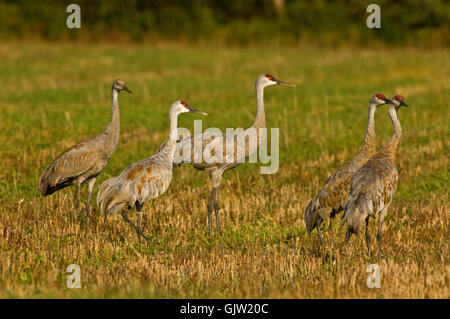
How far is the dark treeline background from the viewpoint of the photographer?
35.3 metres

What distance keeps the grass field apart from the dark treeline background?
43.0ft

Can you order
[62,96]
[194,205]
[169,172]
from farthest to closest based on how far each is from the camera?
[62,96] → [194,205] → [169,172]

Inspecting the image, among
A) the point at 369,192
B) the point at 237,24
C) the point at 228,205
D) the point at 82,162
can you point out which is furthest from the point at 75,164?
the point at 237,24

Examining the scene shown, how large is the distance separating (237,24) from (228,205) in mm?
29641

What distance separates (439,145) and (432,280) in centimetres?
669

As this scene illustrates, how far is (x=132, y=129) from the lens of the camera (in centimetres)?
1441

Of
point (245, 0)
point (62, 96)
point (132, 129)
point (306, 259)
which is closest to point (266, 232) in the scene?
point (306, 259)

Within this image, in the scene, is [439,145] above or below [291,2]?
below

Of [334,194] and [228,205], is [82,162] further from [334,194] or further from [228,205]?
[334,194]

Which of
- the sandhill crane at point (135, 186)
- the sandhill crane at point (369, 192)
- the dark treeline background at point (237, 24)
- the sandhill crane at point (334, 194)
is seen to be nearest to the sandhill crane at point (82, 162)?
the sandhill crane at point (135, 186)

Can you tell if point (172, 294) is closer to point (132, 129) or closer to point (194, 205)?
point (194, 205)

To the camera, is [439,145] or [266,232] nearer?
[266,232]

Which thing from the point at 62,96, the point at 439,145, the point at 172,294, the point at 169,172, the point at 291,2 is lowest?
the point at 172,294

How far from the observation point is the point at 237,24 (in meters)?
37.7
